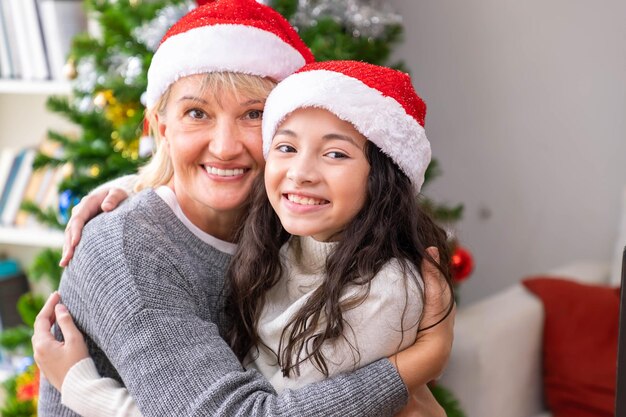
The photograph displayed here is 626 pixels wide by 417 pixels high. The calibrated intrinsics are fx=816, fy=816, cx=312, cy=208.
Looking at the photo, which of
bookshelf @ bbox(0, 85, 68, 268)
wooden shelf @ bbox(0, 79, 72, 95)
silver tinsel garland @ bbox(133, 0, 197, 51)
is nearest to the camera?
silver tinsel garland @ bbox(133, 0, 197, 51)

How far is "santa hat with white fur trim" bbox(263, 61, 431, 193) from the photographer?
1204mm

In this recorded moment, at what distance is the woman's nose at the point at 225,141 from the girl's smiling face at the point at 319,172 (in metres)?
0.15

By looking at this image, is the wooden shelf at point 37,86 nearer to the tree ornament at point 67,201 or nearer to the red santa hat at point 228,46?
the tree ornament at point 67,201

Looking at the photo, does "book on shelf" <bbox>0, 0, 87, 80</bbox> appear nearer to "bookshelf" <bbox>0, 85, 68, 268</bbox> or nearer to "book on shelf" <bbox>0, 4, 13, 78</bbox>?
"book on shelf" <bbox>0, 4, 13, 78</bbox>

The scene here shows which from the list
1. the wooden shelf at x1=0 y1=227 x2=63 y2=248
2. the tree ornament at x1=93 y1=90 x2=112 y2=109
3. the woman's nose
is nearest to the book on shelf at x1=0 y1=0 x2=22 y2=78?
the wooden shelf at x1=0 y1=227 x2=63 y2=248

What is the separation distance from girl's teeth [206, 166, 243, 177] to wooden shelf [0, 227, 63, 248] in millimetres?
1461

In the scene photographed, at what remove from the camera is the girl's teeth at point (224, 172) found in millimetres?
1410

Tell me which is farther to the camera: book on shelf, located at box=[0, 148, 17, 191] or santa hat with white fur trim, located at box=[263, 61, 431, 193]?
book on shelf, located at box=[0, 148, 17, 191]

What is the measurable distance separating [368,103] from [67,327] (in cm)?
61

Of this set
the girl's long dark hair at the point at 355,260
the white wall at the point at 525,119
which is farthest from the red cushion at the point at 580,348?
the girl's long dark hair at the point at 355,260

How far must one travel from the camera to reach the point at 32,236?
2.79m

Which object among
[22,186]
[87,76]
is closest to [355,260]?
[87,76]

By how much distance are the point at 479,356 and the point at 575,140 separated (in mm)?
975

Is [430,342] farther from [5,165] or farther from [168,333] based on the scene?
[5,165]
